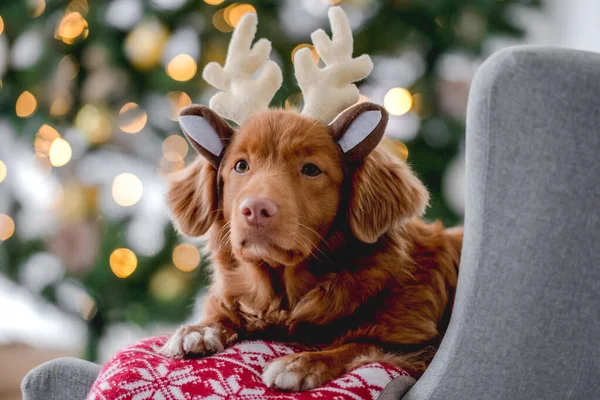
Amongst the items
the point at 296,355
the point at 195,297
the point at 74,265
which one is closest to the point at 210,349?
the point at 296,355

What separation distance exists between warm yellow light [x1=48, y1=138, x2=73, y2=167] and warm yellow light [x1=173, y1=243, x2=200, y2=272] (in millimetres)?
664

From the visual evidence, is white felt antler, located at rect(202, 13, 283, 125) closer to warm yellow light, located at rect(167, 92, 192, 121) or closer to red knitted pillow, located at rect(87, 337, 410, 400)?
red knitted pillow, located at rect(87, 337, 410, 400)

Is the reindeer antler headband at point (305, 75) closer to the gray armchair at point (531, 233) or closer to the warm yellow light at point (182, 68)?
the gray armchair at point (531, 233)

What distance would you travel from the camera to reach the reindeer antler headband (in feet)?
5.15

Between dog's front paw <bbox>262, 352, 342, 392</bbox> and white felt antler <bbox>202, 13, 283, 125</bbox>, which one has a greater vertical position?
white felt antler <bbox>202, 13, 283, 125</bbox>

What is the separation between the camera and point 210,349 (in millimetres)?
1359

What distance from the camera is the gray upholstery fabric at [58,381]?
4.71 feet

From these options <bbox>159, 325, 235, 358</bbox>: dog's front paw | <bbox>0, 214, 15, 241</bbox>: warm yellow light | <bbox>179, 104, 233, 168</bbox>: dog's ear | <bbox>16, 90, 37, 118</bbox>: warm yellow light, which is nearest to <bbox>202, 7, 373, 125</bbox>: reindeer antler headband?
<bbox>179, 104, 233, 168</bbox>: dog's ear

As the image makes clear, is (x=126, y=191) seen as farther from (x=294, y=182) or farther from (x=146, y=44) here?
(x=294, y=182)

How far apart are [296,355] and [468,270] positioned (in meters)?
0.43

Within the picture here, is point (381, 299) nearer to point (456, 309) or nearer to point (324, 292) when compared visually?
point (324, 292)

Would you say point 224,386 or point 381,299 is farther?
point 381,299

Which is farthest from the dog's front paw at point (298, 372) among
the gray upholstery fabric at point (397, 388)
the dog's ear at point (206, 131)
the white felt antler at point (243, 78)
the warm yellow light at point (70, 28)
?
the warm yellow light at point (70, 28)

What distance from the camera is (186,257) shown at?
2785 millimetres
